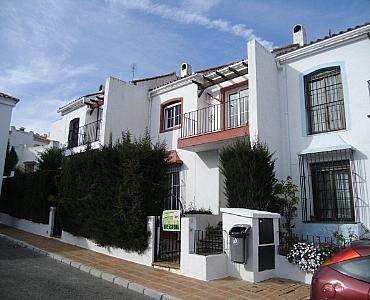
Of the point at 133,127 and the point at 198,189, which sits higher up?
the point at 133,127

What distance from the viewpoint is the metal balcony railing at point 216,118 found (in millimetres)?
13000

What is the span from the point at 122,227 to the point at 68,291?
11.1 feet

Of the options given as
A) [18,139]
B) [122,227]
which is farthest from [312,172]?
[18,139]

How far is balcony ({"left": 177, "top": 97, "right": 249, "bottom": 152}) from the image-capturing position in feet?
38.6

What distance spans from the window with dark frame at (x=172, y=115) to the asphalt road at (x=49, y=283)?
8.23m

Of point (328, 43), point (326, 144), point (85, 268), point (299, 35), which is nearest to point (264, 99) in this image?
point (326, 144)

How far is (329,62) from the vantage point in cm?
1105

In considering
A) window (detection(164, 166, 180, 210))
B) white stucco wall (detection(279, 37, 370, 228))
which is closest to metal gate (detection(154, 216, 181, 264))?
white stucco wall (detection(279, 37, 370, 228))

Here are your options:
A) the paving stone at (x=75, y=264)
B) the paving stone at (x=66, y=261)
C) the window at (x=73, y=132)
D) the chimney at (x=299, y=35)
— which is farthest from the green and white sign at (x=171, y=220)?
the window at (x=73, y=132)

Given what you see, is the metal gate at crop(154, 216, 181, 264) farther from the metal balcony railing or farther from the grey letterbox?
the metal balcony railing

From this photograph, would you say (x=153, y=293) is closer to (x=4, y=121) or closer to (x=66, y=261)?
(x=66, y=261)

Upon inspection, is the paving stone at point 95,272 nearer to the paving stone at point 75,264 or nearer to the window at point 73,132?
the paving stone at point 75,264

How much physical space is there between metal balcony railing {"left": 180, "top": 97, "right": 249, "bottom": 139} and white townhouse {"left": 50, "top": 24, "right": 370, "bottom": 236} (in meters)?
0.04

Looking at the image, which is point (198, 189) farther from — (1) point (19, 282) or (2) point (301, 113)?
(1) point (19, 282)
